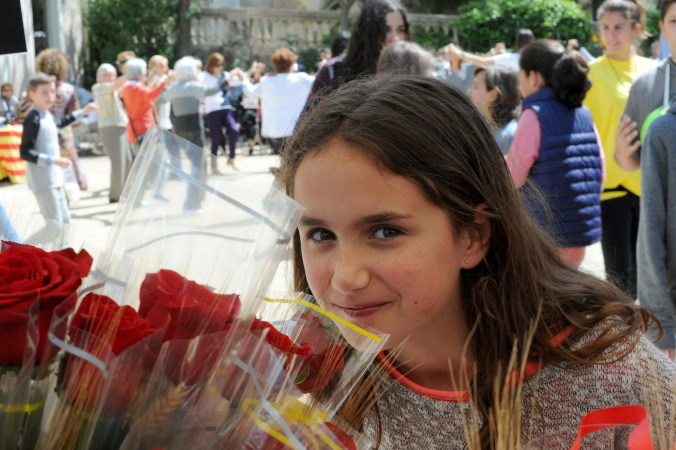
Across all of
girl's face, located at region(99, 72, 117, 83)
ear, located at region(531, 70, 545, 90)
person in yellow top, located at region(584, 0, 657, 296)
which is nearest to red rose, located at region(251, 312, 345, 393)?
person in yellow top, located at region(584, 0, 657, 296)

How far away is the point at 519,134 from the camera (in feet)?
13.4

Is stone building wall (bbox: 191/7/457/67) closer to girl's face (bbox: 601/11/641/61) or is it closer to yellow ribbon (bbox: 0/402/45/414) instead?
girl's face (bbox: 601/11/641/61)

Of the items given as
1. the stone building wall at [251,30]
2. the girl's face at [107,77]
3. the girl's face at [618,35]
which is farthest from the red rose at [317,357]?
the stone building wall at [251,30]

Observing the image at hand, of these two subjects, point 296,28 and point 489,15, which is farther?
point 296,28

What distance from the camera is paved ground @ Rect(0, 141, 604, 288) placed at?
3.80 ft

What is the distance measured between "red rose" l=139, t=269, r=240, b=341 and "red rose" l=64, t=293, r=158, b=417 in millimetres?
27

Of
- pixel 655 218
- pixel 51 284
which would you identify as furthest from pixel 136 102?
pixel 51 284

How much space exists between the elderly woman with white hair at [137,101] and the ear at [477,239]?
24.2 feet

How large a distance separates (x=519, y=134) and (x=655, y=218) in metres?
1.25

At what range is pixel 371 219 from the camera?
1371 mm

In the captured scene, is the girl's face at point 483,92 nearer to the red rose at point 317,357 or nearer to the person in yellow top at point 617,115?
the person in yellow top at point 617,115

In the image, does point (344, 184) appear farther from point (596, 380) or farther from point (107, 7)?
point (107, 7)

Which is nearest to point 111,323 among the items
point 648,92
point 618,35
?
point 648,92

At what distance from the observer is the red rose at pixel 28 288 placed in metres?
0.79
